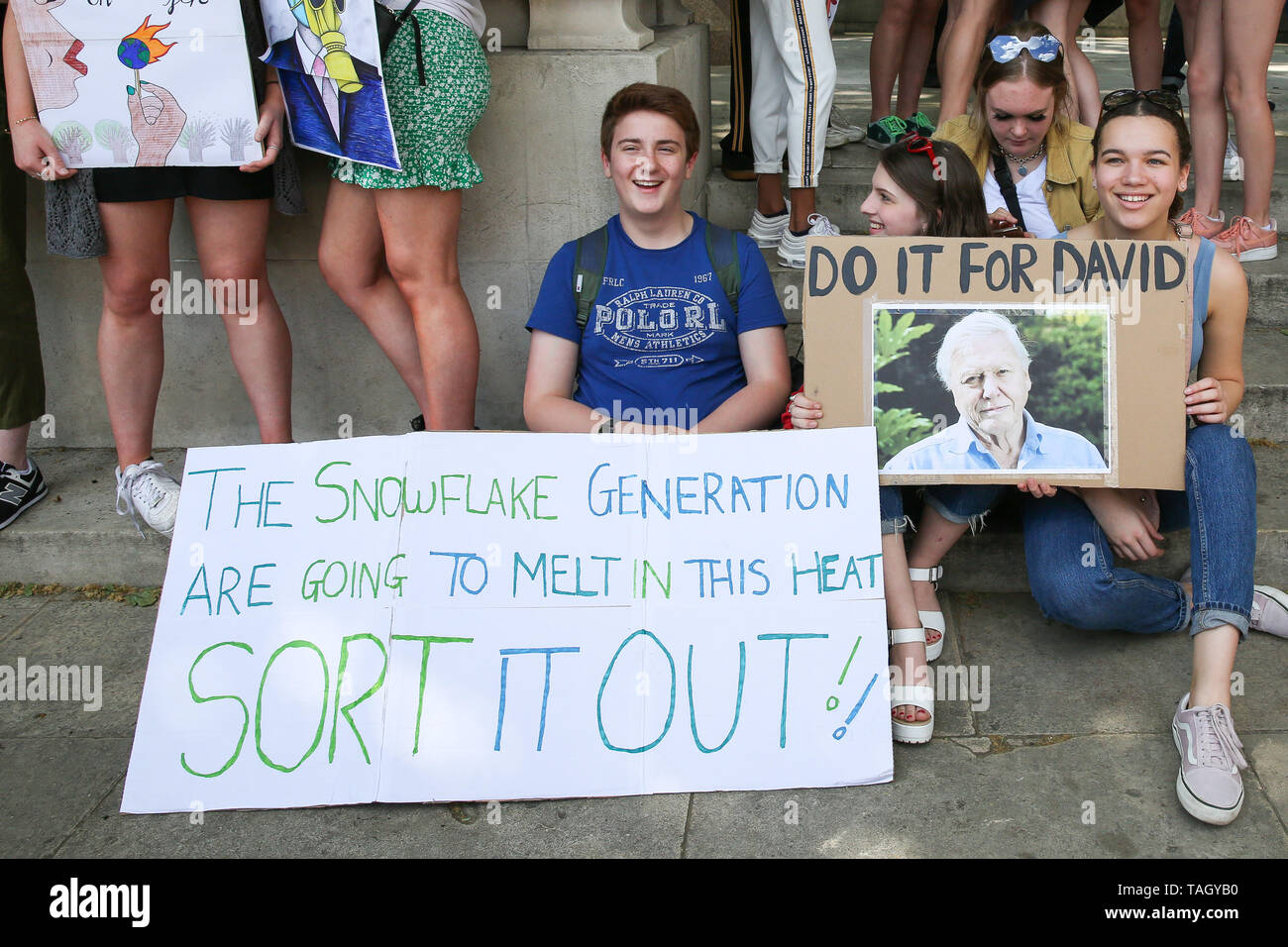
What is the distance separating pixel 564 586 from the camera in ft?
8.71

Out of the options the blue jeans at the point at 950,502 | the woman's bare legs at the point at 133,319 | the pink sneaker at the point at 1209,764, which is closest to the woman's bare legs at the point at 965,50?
the blue jeans at the point at 950,502

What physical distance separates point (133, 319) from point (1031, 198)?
2.51 m

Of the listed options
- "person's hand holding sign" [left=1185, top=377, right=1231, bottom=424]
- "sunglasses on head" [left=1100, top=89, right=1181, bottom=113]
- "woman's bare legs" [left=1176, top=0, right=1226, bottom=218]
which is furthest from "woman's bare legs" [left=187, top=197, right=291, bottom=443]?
"woman's bare legs" [left=1176, top=0, right=1226, bottom=218]

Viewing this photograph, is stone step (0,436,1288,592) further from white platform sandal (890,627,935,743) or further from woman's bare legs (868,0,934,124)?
woman's bare legs (868,0,934,124)

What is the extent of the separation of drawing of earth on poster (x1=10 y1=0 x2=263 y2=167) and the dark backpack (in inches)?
35.1

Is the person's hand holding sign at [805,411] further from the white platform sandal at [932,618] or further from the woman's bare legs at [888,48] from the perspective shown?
the woman's bare legs at [888,48]

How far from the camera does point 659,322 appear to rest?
3.09m

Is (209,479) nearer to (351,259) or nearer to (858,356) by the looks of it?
(351,259)

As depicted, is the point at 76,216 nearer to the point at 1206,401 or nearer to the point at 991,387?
the point at 991,387

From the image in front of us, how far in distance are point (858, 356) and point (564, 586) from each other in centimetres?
84

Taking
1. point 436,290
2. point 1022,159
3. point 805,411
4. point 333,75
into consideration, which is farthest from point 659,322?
point 1022,159

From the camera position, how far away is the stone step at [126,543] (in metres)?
3.25

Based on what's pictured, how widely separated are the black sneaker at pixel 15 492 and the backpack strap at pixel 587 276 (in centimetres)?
185

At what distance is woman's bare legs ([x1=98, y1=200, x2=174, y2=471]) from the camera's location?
3.29 metres
